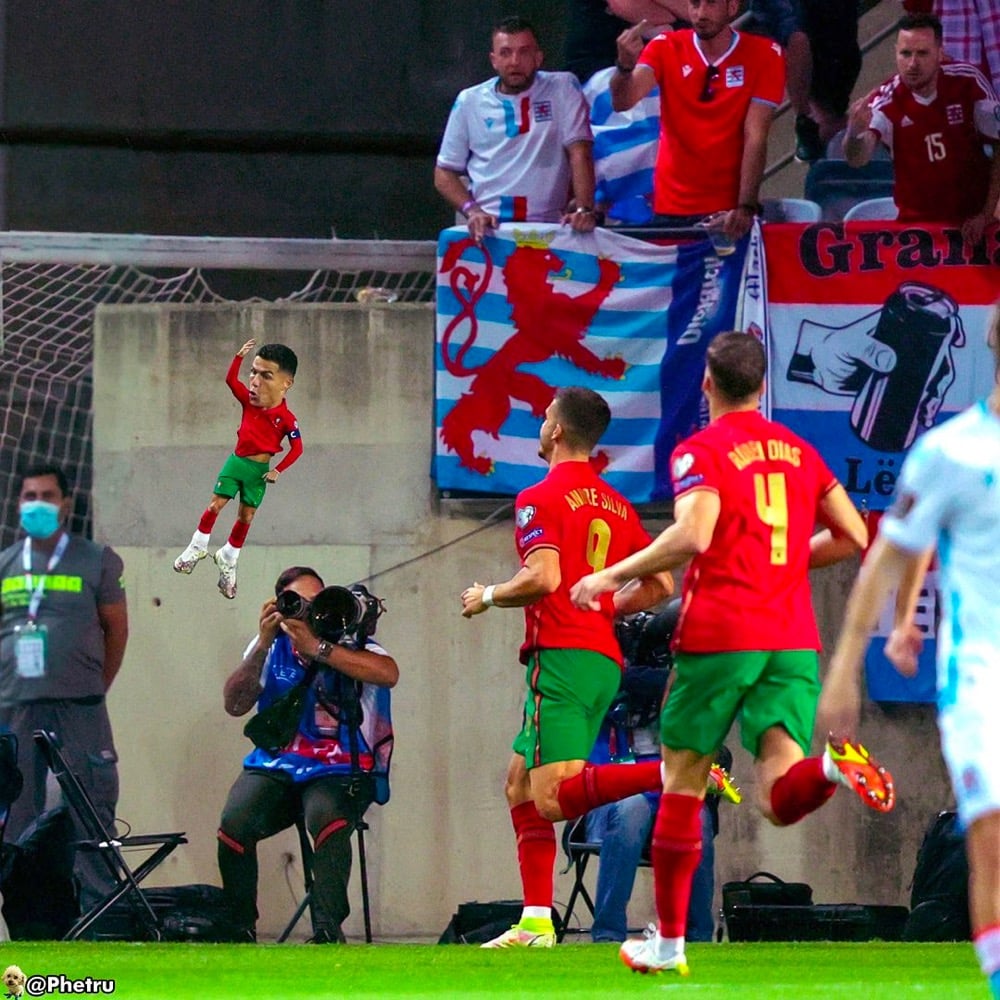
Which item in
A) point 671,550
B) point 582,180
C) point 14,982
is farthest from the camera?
point 582,180

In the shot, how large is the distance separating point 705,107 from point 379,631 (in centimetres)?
325

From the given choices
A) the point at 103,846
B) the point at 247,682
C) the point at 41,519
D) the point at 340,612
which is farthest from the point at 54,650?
the point at 340,612

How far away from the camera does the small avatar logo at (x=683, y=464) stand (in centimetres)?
624

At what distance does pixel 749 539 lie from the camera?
6.31m

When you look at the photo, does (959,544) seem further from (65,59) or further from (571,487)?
(65,59)

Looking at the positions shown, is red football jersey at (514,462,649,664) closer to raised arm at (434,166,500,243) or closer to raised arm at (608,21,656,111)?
raised arm at (434,166,500,243)

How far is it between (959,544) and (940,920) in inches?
209

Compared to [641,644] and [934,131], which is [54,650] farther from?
[934,131]

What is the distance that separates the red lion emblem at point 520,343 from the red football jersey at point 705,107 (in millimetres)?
611

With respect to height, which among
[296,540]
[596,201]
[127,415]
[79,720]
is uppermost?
[596,201]

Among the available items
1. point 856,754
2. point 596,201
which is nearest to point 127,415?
point 596,201

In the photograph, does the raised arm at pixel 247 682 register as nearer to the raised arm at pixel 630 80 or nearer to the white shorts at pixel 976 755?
the raised arm at pixel 630 80

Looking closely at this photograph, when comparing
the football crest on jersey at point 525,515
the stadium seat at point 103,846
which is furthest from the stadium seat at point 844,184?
the stadium seat at point 103,846

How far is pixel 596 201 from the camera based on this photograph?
11305 millimetres
